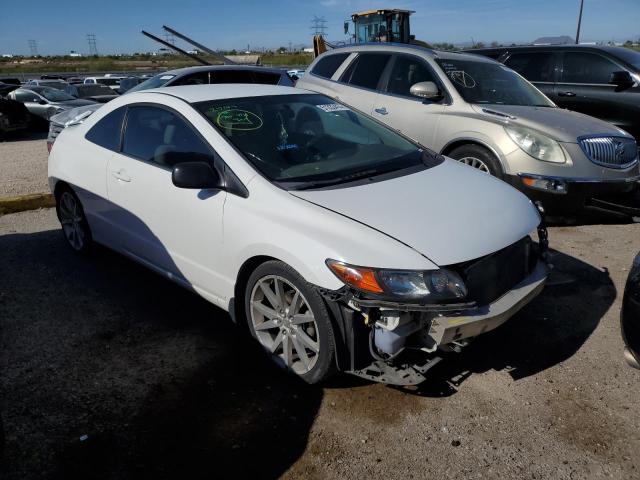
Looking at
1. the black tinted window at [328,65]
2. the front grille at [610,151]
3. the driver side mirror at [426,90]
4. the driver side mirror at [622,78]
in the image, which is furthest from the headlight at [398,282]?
the driver side mirror at [622,78]

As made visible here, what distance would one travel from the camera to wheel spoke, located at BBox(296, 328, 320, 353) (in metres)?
2.80

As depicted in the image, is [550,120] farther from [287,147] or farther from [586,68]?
[287,147]

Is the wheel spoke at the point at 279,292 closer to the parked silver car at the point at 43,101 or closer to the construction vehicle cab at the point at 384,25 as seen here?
the parked silver car at the point at 43,101

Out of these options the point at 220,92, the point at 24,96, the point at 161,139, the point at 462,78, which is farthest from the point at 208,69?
the point at 24,96

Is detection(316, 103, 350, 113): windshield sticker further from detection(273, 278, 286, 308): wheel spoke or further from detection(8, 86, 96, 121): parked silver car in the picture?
detection(8, 86, 96, 121): parked silver car

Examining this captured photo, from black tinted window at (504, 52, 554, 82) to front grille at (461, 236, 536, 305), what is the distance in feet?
20.2

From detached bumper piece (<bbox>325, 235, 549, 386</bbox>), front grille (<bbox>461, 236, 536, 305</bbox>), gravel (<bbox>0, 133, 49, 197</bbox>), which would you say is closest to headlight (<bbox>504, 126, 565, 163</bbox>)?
front grille (<bbox>461, 236, 536, 305</bbox>)

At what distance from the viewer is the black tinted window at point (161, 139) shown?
135 inches

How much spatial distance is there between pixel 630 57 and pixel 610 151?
3298 mm

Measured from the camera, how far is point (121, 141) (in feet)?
13.2

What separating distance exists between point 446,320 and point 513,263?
66cm

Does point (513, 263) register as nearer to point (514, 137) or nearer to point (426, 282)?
point (426, 282)

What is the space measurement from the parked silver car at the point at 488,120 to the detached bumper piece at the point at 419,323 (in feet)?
9.11

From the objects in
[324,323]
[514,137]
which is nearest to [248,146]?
[324,323]
